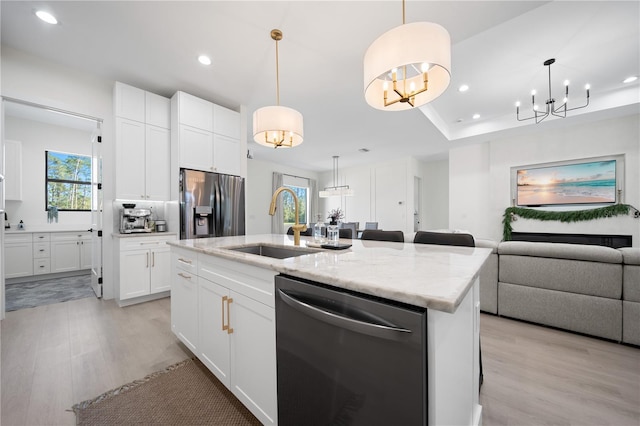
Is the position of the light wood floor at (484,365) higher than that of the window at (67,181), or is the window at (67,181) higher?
the window at (67,181)

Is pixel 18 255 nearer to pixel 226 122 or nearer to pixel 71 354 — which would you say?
pixel 71 354

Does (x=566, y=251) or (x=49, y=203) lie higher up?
(x=49, y=203)

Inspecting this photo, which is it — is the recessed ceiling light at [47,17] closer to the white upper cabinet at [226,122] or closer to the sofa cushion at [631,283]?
the white upper cabinet at [226,122]

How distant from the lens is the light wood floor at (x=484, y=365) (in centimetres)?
137

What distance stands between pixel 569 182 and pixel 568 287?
3755mm

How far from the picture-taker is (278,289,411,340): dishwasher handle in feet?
2.17

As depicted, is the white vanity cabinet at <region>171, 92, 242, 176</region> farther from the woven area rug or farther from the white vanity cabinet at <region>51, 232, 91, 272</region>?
the white vanity cabinet at <region>51, 232, 91, 272</region>

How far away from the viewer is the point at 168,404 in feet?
4.73

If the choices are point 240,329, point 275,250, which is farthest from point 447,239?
point 240,329

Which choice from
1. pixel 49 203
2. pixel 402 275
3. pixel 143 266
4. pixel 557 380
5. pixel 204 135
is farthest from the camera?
pixel 49 203

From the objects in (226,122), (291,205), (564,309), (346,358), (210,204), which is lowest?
(564,309)

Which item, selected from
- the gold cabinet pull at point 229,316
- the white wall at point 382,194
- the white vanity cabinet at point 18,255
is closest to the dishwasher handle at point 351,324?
the gold cabinet pull at point 229,316

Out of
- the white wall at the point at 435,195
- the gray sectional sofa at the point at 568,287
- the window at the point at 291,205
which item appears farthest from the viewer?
the window at the point at 291,205

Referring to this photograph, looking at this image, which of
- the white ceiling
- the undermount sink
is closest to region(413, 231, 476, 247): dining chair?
the undermount sink
